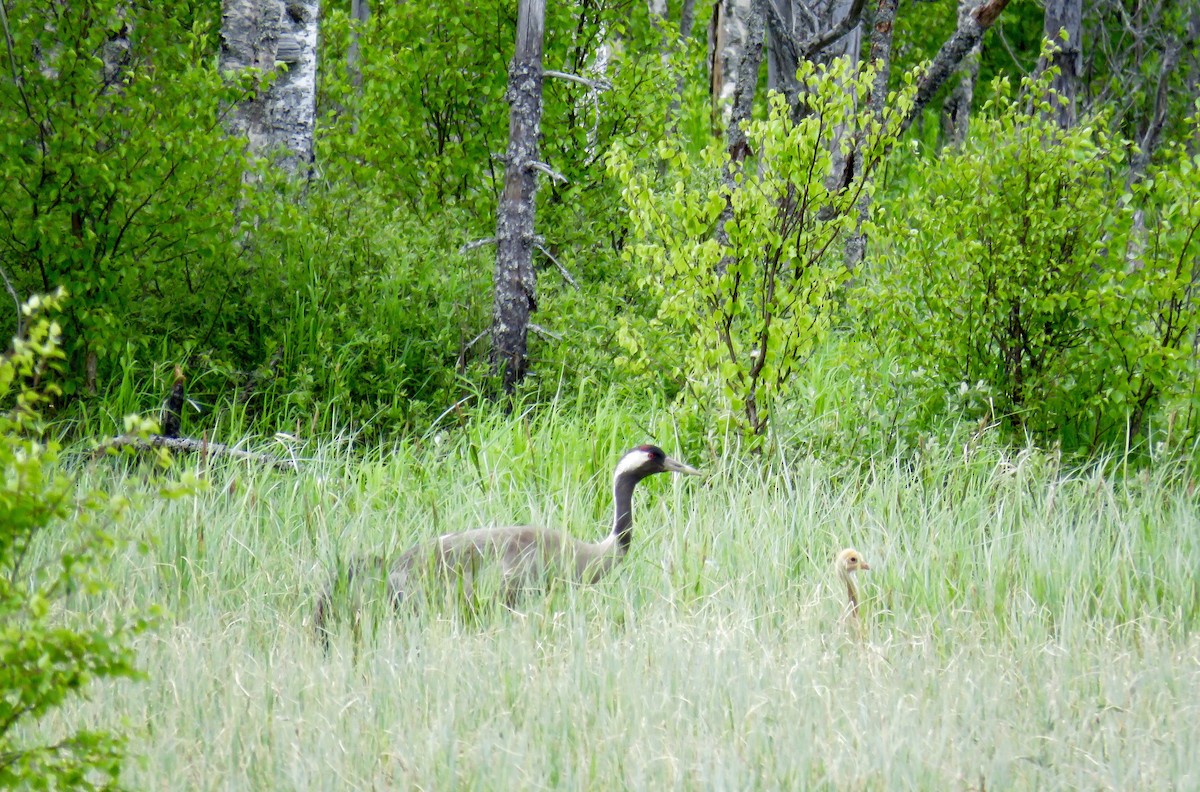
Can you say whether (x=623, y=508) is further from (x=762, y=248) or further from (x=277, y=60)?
(x=277, y=60)

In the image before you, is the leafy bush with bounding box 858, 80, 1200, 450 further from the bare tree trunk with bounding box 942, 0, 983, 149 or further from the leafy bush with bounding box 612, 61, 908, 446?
the bare tree trunk with bounding box 942, 0, 983, 149

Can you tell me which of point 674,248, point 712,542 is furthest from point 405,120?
point 712,542

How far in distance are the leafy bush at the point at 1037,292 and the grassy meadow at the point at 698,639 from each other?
0.44 meters

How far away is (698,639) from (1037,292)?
323cm

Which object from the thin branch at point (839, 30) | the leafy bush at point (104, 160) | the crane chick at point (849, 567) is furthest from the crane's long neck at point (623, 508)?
the thin branch at point (839, 30)

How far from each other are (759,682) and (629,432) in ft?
10.6

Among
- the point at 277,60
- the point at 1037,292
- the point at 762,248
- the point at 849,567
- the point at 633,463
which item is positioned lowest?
the point at 849,567

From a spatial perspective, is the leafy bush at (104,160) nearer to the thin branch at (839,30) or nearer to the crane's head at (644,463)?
the crane's head at (644,463)

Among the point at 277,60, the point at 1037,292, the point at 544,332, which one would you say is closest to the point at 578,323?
the point at 544,332

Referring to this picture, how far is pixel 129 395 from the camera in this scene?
23.7ft

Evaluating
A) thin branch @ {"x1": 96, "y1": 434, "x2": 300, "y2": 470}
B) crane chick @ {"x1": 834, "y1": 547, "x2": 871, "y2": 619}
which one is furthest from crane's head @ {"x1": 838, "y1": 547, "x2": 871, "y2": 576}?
thin branch @ {"x1": 96, "y1": 434, "x2": 300, "y2": 470}

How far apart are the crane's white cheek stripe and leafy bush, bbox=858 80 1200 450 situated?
5.71ft

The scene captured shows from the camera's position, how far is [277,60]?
30.9ft

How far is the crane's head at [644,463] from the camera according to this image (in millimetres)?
5527
